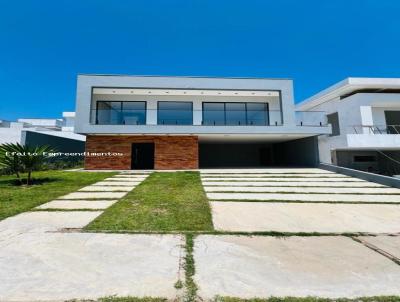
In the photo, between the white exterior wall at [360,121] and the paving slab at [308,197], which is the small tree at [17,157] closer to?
the paving slab at [308,197]

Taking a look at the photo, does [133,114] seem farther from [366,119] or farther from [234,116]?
[366,119]

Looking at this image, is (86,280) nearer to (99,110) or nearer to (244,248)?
(244,248)

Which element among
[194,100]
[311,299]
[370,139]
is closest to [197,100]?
[194,100]

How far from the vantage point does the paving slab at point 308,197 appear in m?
6.59

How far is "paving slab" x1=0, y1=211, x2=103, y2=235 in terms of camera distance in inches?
150

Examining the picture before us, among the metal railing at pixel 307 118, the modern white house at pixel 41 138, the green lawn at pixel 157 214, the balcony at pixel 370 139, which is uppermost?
the metal railing at pixel 307 118

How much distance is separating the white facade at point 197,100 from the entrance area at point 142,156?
64.4 inches

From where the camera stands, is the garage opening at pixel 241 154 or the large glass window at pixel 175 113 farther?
the garage opening at pixel 241 154

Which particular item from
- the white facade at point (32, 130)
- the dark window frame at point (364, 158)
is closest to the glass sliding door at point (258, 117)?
the dark window frame at point (364, 158)

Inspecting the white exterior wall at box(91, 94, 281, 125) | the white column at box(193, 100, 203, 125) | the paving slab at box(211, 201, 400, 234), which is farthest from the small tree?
the white column at box(193, 100, 203, 125)

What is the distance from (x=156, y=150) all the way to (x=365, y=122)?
15000 mm

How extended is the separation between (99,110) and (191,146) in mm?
7096

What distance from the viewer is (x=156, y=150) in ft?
48.4

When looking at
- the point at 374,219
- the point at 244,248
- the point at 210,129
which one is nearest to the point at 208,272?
the point at 244,248
